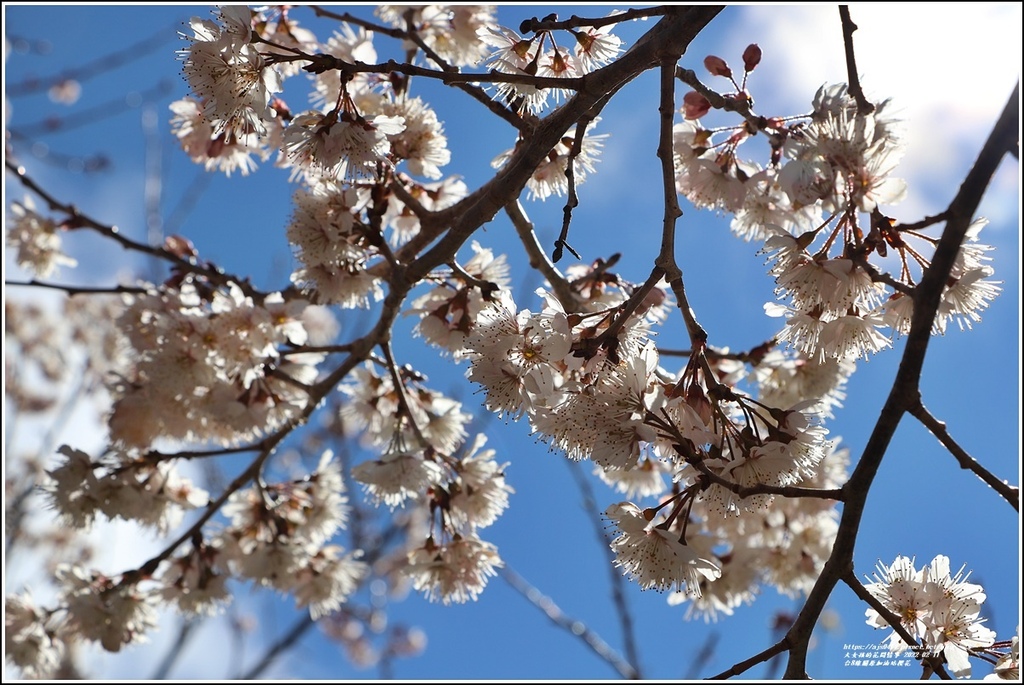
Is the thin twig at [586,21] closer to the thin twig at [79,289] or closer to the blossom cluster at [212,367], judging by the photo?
the blossom cluster at [212,367]

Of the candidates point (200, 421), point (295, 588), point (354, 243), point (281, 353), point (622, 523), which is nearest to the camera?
point (622, 523)

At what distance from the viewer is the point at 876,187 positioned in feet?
4.17

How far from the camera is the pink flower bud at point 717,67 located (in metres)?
1.58

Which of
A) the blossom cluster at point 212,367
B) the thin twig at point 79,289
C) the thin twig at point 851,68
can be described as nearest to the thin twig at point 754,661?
the thin twig at point 851,68

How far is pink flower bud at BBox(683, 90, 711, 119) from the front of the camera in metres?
1.69

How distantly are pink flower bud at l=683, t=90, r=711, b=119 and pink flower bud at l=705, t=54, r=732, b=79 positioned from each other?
96mm

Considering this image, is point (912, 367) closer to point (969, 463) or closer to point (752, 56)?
point (969, 463)

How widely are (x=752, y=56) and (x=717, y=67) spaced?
72 mm

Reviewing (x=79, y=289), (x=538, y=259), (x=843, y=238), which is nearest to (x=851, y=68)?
(x=843, y=238)

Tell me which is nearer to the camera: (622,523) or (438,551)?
(622,523)

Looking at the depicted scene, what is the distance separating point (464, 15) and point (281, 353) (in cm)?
118

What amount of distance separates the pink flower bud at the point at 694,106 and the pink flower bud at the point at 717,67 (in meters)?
0.10

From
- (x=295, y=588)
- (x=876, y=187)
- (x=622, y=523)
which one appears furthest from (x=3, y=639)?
(x=876, y=187)

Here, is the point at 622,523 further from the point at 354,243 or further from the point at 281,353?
the point at 281,353
